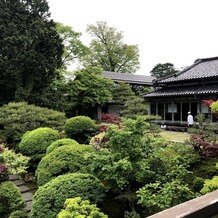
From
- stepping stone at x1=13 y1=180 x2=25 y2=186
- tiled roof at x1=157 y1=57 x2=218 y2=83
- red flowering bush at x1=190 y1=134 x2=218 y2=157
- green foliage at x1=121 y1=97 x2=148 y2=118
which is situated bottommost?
stepping stone at x1=13 y1=180 x2=25 y2=186

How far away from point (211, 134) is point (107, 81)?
65.5 ft

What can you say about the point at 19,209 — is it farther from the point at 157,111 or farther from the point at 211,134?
the point at 157,111

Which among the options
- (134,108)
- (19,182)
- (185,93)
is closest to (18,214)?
(19,182)

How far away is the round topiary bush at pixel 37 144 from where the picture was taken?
11.8 m

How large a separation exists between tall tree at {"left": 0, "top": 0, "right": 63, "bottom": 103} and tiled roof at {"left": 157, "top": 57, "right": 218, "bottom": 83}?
9549 millimetres

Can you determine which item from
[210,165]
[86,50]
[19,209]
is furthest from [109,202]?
[86,50]

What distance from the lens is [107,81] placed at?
29016mm

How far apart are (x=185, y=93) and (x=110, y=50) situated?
2984 centimetres

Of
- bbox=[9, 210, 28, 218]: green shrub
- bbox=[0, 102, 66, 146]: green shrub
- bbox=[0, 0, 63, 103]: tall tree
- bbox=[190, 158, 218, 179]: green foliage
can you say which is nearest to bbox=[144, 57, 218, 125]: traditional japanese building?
bbox=[0, 0, 63, 103]: tall tree

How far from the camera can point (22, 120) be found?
15594 millimetres

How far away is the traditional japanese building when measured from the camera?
876 inches

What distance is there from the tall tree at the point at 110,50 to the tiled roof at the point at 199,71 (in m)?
23.6

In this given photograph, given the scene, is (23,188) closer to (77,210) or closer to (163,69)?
(77,210)

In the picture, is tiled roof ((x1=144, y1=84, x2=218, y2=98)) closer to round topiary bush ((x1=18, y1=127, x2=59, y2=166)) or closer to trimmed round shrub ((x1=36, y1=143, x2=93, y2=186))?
round topiary bush ((x1=18, y1=127, x2=59, y2=166))
